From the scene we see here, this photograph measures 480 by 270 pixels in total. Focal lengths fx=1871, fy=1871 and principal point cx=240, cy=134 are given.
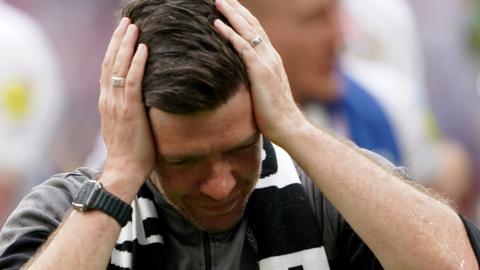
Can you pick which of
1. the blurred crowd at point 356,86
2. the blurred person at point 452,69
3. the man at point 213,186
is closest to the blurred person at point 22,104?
the blurred crowd at point 356,86

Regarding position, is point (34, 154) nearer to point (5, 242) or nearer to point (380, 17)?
point (380, 17)

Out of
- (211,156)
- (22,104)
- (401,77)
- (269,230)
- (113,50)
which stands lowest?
(401,77)

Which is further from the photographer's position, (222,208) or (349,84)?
(349,84)

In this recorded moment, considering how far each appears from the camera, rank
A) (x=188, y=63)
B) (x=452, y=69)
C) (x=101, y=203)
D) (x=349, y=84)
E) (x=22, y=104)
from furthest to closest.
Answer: (x=452, y=69) → (x=22, y=104) → (x=349, y=84) → (x=101, y=203) → (x=188, y=63)

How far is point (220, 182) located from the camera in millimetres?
4410

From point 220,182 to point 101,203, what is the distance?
0.29 metres

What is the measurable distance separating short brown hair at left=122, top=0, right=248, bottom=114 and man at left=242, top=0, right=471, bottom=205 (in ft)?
11.7

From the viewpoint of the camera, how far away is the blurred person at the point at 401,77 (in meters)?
9.02

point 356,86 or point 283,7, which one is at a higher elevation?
point 283,7

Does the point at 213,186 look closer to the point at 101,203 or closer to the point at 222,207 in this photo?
the point at 222,207

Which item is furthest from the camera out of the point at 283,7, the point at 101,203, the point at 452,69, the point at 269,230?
the point at 452,69

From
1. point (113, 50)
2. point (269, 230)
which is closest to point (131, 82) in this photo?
point (113, 50)

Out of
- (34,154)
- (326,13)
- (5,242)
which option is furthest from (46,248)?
(34,154)

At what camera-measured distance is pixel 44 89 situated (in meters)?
9.23
